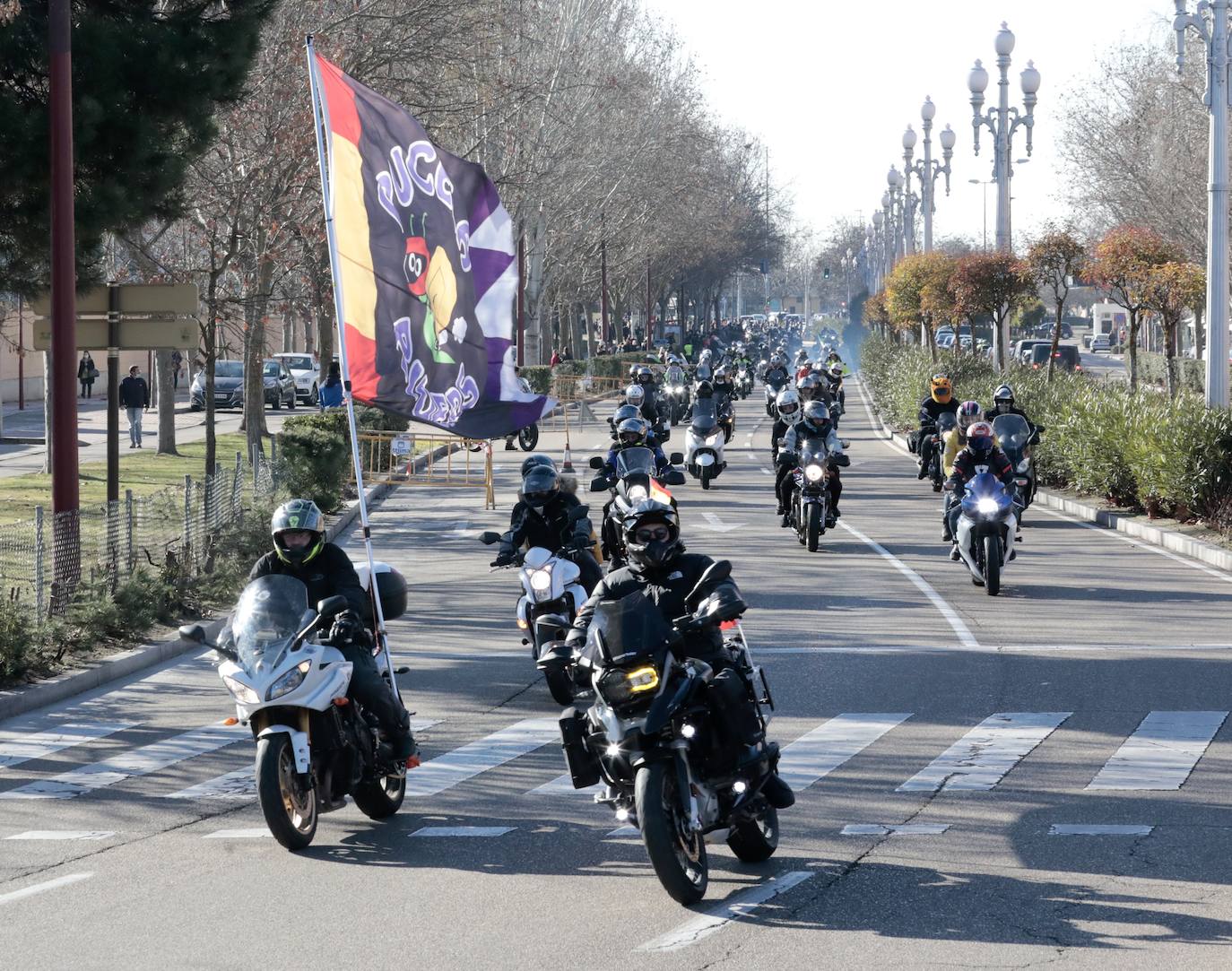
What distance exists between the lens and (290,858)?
8.30 metres

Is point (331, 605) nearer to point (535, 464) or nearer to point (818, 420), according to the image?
point (535, 464)

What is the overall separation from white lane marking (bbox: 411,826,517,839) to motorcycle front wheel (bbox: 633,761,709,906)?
5.25 ft

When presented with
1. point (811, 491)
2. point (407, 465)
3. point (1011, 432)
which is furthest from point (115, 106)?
point (407, 465)

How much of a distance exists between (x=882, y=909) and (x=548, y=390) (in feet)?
159

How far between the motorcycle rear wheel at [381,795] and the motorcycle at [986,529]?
9.40 m

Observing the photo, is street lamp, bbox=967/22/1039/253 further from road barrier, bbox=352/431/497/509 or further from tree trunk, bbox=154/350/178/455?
tree trunk, bbox=154/350/178/455

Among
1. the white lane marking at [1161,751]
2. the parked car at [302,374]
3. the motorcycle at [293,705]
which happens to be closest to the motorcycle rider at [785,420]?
the white lane marking at [1161,751]

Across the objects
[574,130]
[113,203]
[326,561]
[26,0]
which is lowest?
[326,561]

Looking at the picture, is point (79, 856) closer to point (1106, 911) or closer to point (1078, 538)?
point (1106, 911)

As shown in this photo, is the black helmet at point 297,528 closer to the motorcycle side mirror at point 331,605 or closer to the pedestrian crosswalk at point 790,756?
the motorcycle side mirror at point 331,605

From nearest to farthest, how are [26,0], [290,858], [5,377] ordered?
1. [290,858]
2. [26,0]
3. [5,377]

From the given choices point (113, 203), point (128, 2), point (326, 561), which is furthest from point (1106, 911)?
point (128, 2)

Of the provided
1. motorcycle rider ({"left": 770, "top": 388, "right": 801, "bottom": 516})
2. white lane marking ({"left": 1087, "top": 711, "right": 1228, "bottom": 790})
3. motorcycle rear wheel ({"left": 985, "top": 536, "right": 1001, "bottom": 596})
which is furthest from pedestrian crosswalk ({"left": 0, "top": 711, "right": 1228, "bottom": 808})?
motorcycle rider ({"left": 770, "top": 388, "right": 801, "bottom": 516})

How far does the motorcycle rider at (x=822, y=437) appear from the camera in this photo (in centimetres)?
2202
